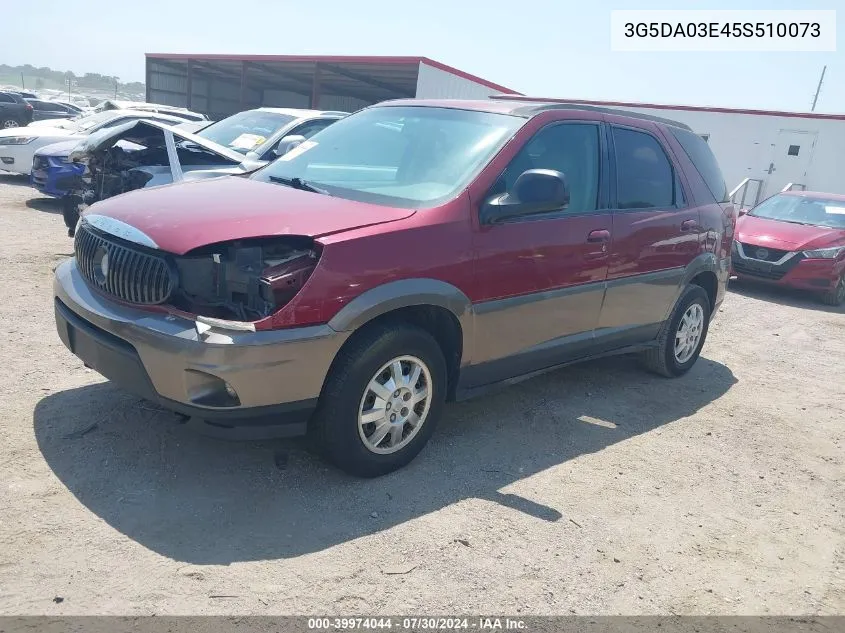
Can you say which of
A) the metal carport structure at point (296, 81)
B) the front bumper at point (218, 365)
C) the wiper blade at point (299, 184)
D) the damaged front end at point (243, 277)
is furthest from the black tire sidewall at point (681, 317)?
the metal carport structure at point (296, 81)

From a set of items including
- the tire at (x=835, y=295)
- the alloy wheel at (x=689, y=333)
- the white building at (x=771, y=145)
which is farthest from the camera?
the white building at (x=771, y=145)

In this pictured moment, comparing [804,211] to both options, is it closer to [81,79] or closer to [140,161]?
[140,161]

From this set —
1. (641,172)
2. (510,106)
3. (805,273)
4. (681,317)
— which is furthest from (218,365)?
(805,273)

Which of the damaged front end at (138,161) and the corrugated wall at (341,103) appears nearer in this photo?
the damaged front end at (138,161)

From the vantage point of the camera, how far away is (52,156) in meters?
10.1

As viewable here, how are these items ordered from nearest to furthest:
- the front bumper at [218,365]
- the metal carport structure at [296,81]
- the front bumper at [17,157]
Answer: the front bumper at [218,365], the front bumper at [17,157], the metal carport structure at [296,81]

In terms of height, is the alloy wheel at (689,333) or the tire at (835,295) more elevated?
the alloy wheel at (689,333)

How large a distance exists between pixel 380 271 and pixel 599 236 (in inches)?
71.2

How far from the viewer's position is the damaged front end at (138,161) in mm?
7270

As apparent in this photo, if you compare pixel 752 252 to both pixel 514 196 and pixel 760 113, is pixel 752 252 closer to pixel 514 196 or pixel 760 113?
pixel 514 196

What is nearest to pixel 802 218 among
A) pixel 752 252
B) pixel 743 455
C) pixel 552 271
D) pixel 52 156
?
pixel 752 252

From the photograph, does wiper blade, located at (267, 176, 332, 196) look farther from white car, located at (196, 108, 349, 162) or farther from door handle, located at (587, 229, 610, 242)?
white car, located at (196, 108, 349, 162)

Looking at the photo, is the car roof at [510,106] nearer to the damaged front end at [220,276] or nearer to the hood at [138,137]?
the damaged front end at [220,276]

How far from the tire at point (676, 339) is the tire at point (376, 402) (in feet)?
8.35
